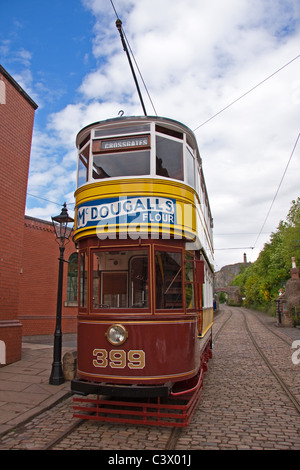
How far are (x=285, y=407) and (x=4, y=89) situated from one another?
30.4ft

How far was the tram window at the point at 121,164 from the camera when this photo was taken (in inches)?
212

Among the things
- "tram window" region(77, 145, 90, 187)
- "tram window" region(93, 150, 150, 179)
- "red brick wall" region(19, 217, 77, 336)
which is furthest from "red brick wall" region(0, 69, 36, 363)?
"red brick wall" region(19, 217, 77, 336)

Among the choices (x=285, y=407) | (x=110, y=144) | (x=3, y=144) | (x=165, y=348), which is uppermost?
(x=3, y=144)

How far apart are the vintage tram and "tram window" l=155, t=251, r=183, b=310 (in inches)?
0.6

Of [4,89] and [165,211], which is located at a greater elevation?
[4,89]

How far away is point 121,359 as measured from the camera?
4750 millimetres

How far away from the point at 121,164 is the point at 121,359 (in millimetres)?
2801

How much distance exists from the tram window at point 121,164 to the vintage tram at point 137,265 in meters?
0.02

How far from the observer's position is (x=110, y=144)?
5555mm

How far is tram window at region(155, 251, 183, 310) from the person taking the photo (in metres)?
5.04

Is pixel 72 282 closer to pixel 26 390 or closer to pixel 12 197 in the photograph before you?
pixel 12 197

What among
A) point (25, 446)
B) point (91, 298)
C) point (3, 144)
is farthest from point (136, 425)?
point (3, 144)

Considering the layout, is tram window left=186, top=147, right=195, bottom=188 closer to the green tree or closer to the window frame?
the window frame
